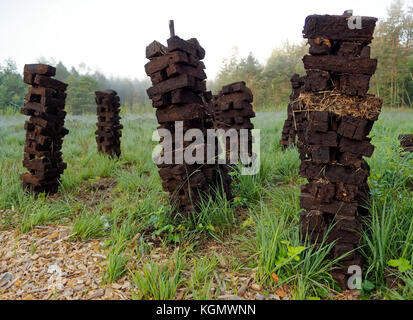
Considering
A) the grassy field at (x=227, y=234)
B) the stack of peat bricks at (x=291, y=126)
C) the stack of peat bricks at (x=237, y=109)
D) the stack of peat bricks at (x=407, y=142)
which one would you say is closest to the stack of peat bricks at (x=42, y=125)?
the grassy field at (x=227, y=234)

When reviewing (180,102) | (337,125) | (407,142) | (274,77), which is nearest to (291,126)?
(407,142)

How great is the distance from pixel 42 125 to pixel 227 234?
3.75 meters

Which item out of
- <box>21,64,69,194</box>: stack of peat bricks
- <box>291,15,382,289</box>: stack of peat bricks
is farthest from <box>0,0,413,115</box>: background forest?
<box>21,64,69,194</box>: stack of peat bricks

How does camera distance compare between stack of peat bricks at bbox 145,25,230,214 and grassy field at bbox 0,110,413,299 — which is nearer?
grassy field at bbox 0,110,413,299

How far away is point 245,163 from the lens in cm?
484

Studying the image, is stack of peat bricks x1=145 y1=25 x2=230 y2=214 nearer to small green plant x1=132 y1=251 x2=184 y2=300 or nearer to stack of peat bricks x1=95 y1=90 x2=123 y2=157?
small green plant x1=132 y1=251 x2=184 y2=300

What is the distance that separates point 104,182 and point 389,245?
5040 millimetres

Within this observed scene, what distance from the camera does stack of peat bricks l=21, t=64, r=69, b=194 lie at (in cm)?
414

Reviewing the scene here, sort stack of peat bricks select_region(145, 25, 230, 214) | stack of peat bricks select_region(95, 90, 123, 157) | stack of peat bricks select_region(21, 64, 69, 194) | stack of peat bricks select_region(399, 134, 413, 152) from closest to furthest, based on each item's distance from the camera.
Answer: stack of peat bricks select_region(145, 25, 230, 214) → stack of peat bricks select_region(21, 64, 69, 194) → stack of peat bricks select_region(399, 134, 413, 152) → stack of peat bricks select_region(95, 90, 123, 157)

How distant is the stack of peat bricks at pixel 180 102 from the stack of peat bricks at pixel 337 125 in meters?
1.38

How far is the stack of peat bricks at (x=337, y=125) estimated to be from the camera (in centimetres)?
198

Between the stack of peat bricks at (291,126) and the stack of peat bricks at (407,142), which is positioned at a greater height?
the stack of peat bricks at (291,126)

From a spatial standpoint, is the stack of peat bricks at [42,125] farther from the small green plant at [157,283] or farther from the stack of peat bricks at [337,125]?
the stack of peat bricks at [337,125]

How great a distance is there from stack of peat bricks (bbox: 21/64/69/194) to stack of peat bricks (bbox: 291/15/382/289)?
422 cm
